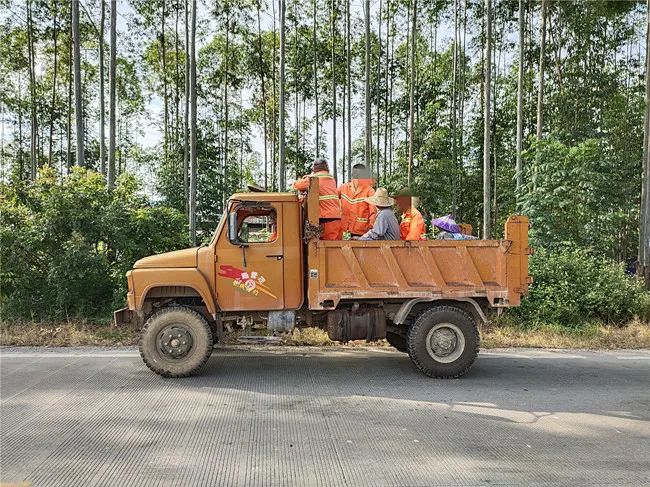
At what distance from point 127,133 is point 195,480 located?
3408 cm

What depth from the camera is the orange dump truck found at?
21.3 ft

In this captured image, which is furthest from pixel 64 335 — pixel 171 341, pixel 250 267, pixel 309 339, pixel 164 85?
pixel 164 85

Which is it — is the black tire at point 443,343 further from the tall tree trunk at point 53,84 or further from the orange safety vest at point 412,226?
the tall tree trunk at point 53,84

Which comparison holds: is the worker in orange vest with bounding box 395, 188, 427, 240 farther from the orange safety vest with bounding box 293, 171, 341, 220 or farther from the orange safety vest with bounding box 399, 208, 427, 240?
the orange safety vest with bounding box 293, 171, 341, 220

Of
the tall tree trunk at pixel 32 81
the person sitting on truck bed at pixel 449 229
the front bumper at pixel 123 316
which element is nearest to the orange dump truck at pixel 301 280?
the front bumper at pixel 123 316

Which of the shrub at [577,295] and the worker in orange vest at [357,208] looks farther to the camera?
the shrub at [577,295]

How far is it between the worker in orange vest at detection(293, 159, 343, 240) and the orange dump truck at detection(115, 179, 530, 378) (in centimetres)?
23

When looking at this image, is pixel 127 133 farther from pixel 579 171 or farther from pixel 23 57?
pixel 579 171

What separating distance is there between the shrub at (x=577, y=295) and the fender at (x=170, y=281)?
21.7 ft

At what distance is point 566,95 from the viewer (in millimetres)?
22609

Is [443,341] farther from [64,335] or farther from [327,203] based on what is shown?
[64,335]

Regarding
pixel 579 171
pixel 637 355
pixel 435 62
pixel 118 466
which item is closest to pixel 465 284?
pixel 637 355

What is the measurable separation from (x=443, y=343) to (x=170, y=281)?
3427 mm

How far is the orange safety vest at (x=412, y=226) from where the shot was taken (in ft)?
23.6
